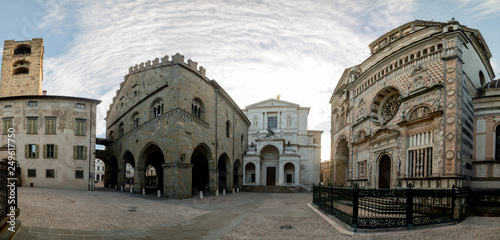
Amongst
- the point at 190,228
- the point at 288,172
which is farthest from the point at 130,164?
the point at 190,228

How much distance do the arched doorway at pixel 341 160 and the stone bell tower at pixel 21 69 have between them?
44.5 m

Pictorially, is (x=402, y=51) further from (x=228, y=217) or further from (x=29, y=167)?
(x=29, y=167)

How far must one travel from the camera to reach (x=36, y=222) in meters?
8.52

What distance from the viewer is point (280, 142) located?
40.2 metres

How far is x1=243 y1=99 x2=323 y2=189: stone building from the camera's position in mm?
40906

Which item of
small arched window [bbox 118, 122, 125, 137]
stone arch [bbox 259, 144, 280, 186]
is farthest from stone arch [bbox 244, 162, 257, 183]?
small arched window [bbox 118, 122, 125, 137]

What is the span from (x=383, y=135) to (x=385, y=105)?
3226 mm

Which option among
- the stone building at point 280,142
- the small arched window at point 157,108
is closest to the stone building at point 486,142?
the small arched window at point 157,108

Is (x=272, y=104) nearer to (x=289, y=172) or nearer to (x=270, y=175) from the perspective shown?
(x=289, y=172)

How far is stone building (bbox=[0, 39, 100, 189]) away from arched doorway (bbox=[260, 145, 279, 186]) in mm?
24043

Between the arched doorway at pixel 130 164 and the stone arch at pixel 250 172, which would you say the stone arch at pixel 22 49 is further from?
the stone arch at pixel 250 172

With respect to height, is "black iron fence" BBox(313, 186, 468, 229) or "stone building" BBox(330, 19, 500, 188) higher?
"stone building" BBox(330, 19, 500, 188)

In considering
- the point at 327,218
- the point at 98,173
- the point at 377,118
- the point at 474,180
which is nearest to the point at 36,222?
the point at 327,218

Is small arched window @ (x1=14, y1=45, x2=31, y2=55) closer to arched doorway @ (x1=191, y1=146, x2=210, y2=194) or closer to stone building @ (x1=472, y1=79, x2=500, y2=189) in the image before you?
arched doorway @ (x1=191, y1=146, x2=210, y2=194)
